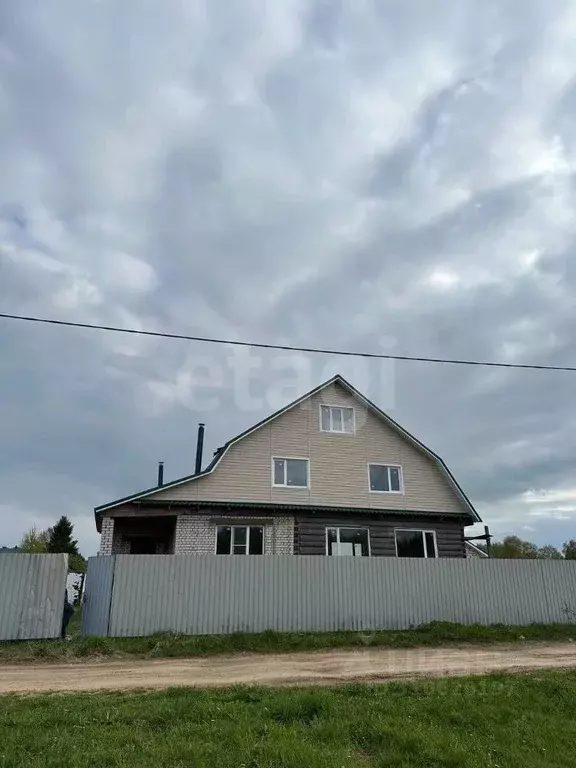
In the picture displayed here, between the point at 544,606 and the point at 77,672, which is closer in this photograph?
the point at 77,672

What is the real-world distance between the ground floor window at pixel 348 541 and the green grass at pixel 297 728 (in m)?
14.8

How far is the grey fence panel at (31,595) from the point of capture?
1466cm

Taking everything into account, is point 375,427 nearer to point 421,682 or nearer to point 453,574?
point 453,574

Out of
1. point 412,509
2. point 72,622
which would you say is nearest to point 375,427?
point 412,509

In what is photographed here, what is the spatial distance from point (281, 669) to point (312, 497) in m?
12.3

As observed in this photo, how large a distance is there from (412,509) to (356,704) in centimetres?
1757

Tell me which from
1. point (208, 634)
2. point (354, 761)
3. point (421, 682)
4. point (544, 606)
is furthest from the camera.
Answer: point (544, 606)

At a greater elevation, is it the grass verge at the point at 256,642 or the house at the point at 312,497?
the house at the point at 312,497

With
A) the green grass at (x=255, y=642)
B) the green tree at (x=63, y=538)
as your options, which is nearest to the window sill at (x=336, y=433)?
the green grass at (x=255, y=642)

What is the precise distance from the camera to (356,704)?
7.66 metres

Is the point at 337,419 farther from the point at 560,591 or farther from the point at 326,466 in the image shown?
the point at 560,591

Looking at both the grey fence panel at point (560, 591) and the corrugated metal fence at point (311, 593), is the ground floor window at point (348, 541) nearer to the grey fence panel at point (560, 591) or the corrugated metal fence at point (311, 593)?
the corrugated metal fence at point (311, 593)

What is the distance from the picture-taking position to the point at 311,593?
55.2ft

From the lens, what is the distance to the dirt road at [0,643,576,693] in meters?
10.1
